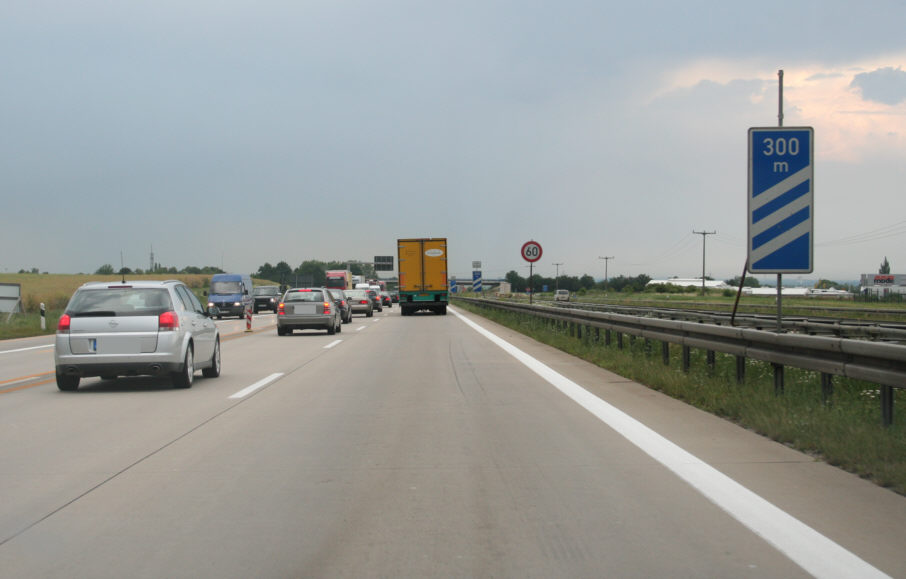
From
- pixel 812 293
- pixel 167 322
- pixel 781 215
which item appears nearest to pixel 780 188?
pixel 781 215

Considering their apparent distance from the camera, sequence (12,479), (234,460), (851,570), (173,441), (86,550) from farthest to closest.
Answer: (173,441), (234,460), (12,479), (86,550), (851,570)

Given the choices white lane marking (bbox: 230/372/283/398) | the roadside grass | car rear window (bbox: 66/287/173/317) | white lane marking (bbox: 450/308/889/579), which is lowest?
white lane marking (bbox: 230/372/283/398)

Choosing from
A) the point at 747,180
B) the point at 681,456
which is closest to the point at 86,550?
the point at 681,456

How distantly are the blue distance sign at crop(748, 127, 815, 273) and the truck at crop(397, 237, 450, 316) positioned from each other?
34113mm

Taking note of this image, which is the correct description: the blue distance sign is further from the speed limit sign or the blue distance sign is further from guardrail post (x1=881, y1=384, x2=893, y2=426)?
the speed limit sign

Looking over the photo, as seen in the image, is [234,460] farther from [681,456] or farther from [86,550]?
[681,456]

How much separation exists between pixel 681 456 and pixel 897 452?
5.02 ft

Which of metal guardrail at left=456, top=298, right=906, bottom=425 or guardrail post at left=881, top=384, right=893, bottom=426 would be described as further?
guardrail post at left=881, top=384, right=893, bottom=426

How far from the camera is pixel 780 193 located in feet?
32.1

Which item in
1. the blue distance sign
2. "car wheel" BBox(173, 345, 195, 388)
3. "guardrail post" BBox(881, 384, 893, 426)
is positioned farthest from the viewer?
"car wheel" BBox(173, 345, 195, 388)

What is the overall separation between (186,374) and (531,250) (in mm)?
16354

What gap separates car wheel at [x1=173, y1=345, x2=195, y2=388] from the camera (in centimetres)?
1155

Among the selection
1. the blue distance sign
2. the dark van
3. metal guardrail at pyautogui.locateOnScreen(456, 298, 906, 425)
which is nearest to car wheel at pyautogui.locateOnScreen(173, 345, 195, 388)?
metal guardrail at pyautogui.locateOnScreen(456, 298, 906, 425)

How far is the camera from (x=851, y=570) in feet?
13.2
